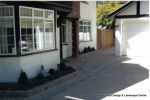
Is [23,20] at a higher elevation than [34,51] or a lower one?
higher

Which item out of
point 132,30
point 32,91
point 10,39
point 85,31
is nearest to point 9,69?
point 10,39

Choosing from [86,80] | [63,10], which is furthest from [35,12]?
[86,80]

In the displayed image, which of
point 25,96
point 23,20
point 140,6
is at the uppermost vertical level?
point 140,6

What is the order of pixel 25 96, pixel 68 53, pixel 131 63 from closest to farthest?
1. pixel 25 96
2. pixel 131 63
3. pixel 68 53

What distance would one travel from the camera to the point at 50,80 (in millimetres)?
12414

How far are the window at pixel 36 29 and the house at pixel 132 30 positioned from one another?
8541 millimetres

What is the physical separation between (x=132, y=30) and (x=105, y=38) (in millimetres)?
7256

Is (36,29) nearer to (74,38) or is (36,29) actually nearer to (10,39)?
(10,39)

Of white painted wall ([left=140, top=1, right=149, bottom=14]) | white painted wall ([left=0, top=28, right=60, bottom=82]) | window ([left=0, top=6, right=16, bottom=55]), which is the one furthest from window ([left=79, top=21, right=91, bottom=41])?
window ([left=0, top=6, right=16, bottom=55])

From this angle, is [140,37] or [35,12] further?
[140,37]

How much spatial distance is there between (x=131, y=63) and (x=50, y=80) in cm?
774

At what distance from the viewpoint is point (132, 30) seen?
22312 millimetres

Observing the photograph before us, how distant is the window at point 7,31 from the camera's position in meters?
12.0

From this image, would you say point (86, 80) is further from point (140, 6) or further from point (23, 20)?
point (140, 6)
